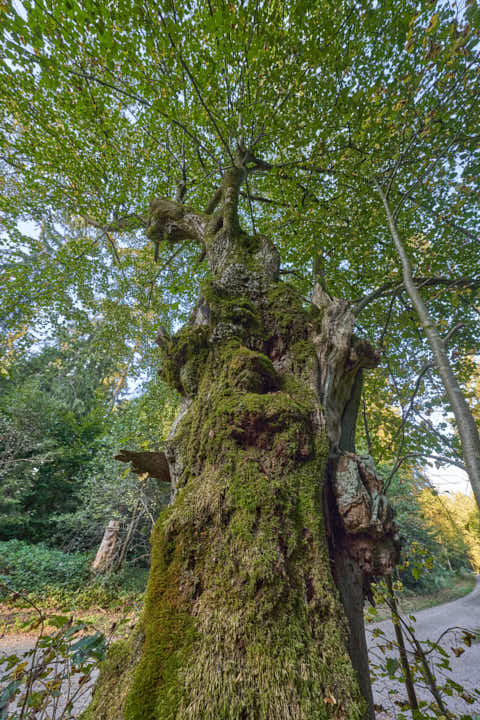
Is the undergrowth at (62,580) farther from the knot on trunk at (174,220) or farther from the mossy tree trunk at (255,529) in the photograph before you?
the knot on trunk at (174,220)

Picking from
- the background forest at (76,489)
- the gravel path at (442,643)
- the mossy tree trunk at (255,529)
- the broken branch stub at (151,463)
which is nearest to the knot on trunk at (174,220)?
the mossy tree trunk at (255,529)

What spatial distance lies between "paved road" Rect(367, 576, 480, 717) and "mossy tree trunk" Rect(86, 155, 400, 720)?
442cm

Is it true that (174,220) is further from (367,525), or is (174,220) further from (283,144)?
(367,525)

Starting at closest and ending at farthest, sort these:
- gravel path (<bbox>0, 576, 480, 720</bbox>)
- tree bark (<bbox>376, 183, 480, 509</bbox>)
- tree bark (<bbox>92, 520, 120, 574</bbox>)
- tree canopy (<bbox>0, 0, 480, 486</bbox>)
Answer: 1. tree bark (<bbox>376, 183, 480, 509</bbox>)
2. tree canopy (<bbox>0, 0, 480, 486</bbox>)
3. gravel path (<bbox>0, 576, 480, 720</bbox>)
4. tree bark (<bbox>92, 520, 120, 574</bbox>)

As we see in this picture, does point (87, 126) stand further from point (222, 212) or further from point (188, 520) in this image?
point (188, 520)

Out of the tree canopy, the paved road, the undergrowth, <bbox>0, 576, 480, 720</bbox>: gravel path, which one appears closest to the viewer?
the tree canopy

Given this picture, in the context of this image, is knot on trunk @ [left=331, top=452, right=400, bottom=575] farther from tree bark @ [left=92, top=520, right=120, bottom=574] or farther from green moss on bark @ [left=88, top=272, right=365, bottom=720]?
tree bark @ [left=92, top=520, right=120, bottom=574]

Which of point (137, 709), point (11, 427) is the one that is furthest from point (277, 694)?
point (11, 427)

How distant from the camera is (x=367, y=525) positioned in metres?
1.53

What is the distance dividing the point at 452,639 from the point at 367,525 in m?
7.84

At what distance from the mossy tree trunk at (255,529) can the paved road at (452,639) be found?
442cm

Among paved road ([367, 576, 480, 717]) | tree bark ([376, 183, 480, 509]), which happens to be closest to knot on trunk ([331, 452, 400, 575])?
tree bark ([376, 183, 480, 509])

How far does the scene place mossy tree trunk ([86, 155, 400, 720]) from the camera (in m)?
1.01

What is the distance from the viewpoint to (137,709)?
39.3 inches
